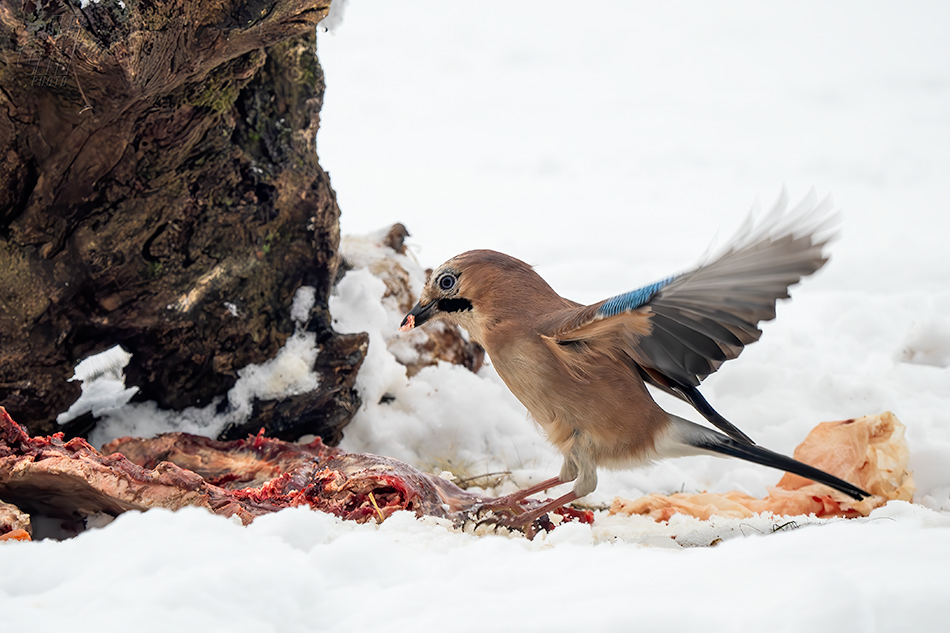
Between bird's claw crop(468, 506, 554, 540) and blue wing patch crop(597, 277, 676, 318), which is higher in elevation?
blue wing patch crop(597, 277, 676, 318)

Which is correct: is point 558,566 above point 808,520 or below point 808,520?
below

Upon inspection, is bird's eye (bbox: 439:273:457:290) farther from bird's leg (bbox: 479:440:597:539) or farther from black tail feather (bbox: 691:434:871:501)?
black tail feather (bbox: 691:434:871:501)

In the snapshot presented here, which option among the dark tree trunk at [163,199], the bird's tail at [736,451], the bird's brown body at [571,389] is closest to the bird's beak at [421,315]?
the bird's brown body at [571,389]

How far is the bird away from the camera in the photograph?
2002 mm

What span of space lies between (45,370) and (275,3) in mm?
1922

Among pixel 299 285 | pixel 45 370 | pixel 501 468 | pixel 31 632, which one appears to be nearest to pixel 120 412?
pixel 45 370

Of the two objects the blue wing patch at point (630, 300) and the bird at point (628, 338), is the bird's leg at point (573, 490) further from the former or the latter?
the blue wing patch at point (630, 300)

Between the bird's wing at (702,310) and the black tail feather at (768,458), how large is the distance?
9.2 inches

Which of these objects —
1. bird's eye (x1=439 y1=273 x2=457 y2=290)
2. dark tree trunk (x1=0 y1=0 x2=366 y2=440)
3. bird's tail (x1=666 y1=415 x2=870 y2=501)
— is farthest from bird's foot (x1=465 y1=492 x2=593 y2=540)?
dark tree trunk (x1=0 y1=0 x2=366 y2=440)

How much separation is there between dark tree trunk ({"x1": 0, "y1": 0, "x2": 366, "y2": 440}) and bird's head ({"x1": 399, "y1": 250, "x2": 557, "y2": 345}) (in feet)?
3.44

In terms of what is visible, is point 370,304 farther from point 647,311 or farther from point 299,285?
point 647,311

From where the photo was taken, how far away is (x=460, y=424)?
14.6 ft

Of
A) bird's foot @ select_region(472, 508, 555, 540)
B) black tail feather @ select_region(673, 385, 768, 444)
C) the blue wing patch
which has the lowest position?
bird's foot @ select_region(472, 508, 555, 540)

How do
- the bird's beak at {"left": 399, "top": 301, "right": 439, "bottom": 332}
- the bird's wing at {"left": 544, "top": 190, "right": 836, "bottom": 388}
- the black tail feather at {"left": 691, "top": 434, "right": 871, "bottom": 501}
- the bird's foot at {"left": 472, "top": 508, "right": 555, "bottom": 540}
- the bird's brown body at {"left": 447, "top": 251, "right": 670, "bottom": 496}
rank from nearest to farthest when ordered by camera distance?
the bird's wing at {"left": 544, "top": 190, "right": 836, "bottom": 388} < the black tail feather at {"left": 691, "top": 434, "right": 871, "bottom": 501} < the bird's brown body at {"left": 447, "top": 251, "right": 670, "bottom": 496} < the bird's foot at {"left": 472, "top": 508, "right": 555, "bottom": 540} < the bird's beak at {"left": 399, "top": 301, "right": 439, "bottom": 332}
